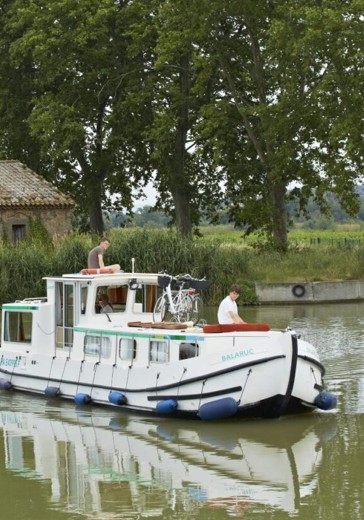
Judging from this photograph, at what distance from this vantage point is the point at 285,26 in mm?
52875

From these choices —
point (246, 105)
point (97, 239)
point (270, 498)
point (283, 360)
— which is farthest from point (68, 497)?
point (246, 105)

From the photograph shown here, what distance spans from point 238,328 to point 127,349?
2559mm

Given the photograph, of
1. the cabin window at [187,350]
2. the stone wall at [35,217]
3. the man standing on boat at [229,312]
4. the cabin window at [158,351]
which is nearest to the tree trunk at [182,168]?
the stone wall at [35,217]

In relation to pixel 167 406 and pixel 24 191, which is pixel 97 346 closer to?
pixel 167 406

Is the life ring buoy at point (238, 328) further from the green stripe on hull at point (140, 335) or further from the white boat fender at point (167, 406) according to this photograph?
the white boat fender at point (167, 406)

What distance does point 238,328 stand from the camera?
2395 centimetres

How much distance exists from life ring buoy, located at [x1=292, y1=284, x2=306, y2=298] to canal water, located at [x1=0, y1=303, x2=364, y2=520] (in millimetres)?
21748

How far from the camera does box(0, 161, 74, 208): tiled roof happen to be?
57344mm

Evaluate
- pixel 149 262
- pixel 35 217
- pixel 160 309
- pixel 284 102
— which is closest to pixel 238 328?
pixel 160 309

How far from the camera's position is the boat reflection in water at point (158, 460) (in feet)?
60.2

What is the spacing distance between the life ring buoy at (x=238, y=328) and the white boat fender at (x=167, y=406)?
1.37 metres

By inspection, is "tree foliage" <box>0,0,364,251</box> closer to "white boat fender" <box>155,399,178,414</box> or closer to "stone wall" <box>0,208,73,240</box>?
"stone wall" <box>0,208,73,240</box>

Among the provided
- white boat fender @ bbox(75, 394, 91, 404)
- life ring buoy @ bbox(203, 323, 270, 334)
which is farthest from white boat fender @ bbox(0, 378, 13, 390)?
life ring buoy @ bbox(203, 323, 270, 334)

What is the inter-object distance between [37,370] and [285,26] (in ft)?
92.9
